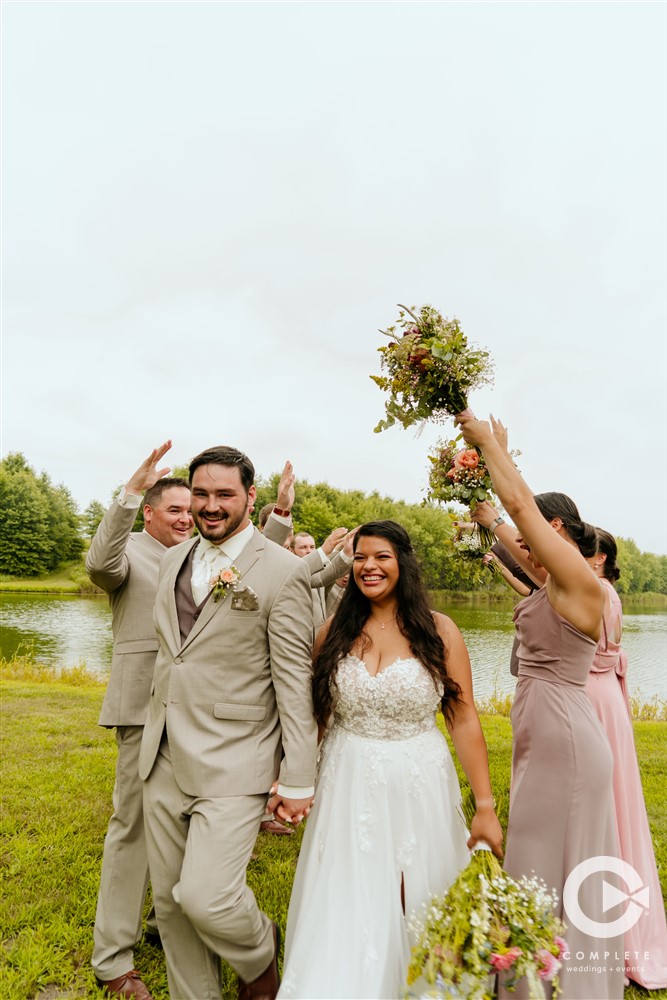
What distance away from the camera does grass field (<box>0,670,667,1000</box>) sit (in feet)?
12.5

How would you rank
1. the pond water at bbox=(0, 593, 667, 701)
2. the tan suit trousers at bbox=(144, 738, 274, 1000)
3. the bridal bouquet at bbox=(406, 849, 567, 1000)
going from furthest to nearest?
the pond water at bbox=(0, 593, 667, 701) → the tan suit trousers at bbox=(144, 738, 274, 1000) → the bridal bouquet at bbox=(406, 849, 567, 1000)

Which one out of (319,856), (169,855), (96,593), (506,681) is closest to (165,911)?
(169,855)

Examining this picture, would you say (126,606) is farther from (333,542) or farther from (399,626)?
(333,542)

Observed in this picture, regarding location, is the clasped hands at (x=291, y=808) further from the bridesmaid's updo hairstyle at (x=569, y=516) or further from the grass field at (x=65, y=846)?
the bridesmaid's updo hairstyle at (x=569, y=516)

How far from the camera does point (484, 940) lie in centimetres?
264

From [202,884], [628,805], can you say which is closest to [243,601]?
[202,884]

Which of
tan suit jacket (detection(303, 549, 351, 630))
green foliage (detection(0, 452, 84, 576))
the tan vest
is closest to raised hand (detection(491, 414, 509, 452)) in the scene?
the tan vest

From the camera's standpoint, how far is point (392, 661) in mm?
3666

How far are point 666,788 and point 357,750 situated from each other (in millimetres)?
5697

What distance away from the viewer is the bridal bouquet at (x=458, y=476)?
12.6 ft

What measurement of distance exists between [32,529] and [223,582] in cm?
6767

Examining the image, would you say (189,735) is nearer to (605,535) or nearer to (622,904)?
(622,904)

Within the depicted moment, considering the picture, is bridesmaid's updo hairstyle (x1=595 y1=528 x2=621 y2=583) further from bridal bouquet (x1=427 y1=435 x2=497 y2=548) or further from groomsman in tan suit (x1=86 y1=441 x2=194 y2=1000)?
groomsman in tan suit (x1=86 y1=441 x2=194 y2=1000)

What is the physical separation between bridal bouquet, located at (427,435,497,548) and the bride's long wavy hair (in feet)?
1.20
